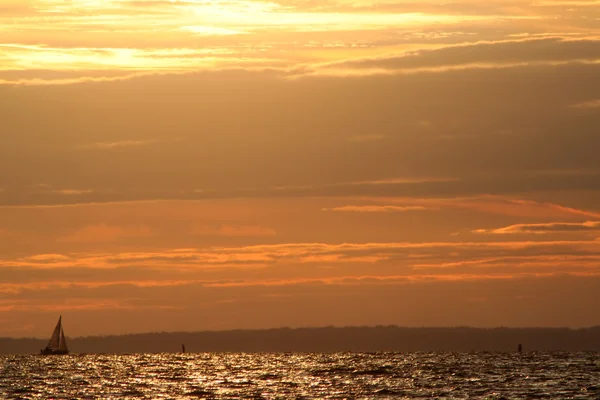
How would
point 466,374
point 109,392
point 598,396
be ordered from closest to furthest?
point 598,396, point 109,392, point 466,374

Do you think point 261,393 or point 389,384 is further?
point 389,384

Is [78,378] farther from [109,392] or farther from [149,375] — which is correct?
[109,392]

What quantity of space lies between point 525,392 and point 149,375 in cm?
7367

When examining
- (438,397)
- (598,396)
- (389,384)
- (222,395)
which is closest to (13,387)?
(222,395)

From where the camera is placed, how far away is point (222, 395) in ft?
395

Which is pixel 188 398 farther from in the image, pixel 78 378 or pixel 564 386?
pixel 78 378

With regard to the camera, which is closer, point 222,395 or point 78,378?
point 222,395

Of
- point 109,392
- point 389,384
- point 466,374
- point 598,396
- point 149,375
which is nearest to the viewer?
point 598,396

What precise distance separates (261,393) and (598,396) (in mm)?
31986

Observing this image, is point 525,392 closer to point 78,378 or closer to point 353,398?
point 353,398

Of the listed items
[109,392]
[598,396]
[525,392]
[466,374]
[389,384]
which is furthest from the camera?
[466,374]

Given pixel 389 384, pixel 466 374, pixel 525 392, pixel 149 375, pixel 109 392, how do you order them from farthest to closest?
pixel 149 375, pixel 466 374, pixel 389 384, pixel 109 392, pixel 525 392

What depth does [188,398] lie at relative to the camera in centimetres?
11581

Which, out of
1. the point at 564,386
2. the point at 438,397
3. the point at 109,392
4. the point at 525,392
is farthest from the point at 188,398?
the point at 564,386
